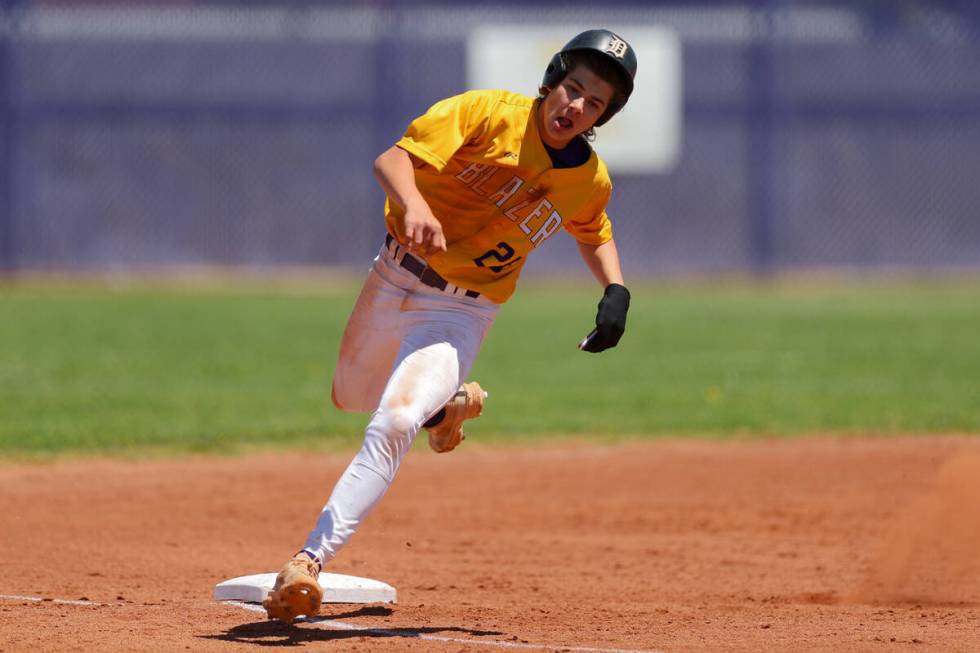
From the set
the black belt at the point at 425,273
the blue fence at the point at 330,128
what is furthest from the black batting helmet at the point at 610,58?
the blue fence at the point at 330,128

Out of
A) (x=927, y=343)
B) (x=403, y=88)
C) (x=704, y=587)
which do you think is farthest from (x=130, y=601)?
(x=403, y=88)

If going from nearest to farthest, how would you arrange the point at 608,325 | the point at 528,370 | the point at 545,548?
the point at 608,325 < the point at 545,548 < the point at 528,370

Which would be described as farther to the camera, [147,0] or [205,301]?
[147,0]

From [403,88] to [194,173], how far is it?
319 cm

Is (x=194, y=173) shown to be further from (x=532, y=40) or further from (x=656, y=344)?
(x=656, y=344)

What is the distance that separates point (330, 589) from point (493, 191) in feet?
5.05

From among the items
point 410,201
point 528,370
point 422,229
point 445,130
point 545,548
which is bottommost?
point 545,548

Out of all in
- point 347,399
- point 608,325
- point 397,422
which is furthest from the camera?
point 347,399

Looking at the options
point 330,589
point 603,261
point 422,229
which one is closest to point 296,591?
point 330,589

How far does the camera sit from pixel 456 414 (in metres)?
5.38

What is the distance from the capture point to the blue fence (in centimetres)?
2078

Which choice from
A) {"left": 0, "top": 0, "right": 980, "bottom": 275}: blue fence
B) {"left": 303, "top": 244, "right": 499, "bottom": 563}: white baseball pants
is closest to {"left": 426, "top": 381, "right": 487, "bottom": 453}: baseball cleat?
{"left": 303, "top": 244, "right": 499, "bottom": 563}: white baseball pants

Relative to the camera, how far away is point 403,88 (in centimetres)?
2086

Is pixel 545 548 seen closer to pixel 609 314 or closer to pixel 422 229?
pixel 609 314
